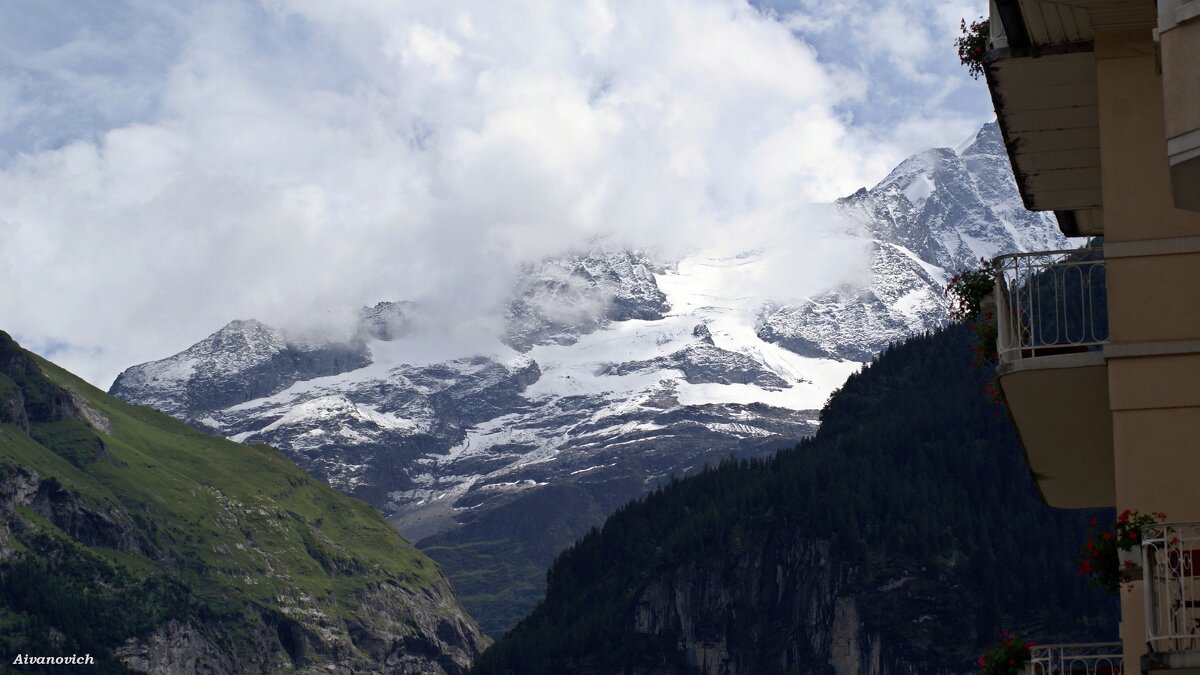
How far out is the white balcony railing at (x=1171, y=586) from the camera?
15656 millimetres

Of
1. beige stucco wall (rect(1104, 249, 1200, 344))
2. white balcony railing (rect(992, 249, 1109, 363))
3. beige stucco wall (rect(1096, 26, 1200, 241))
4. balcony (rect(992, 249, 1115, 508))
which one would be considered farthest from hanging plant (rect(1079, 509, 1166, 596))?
beige stucco wall (rect(1096, 26, 1200, 241))

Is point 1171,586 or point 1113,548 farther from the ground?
point 1113,548

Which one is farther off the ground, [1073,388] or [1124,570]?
[1073,388]

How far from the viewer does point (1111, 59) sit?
65.8 feet

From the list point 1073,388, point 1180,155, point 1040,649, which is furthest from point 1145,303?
point 1180,155

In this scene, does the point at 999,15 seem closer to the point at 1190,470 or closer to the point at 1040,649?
the point at 1190,470

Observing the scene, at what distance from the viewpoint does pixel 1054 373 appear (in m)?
19.8

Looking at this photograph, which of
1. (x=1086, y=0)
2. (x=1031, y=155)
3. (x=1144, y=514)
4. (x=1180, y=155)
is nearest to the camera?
(x=1180, y=155)

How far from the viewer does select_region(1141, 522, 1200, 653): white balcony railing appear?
15656 mm

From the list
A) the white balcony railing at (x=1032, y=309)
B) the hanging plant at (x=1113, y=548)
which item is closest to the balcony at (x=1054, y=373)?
the white balcony railing at (x=1032, y=309)

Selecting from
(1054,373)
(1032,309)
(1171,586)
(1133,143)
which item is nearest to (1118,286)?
(1054,373)

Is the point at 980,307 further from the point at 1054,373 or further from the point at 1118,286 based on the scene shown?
the point at 1118,286

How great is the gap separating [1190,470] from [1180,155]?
234 inches

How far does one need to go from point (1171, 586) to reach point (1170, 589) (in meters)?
0.12
